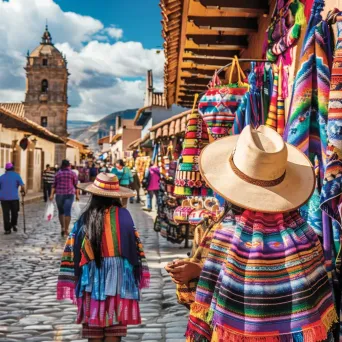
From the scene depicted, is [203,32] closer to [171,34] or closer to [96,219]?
[171,34]

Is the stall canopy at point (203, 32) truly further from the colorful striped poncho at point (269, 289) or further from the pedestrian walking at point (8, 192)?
the pedestrian walking at point (8, 192)

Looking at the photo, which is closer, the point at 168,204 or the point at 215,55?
the point at 215,55

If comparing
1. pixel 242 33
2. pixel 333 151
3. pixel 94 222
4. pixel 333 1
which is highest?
pixel 242 33

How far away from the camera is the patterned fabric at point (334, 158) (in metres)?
2.58

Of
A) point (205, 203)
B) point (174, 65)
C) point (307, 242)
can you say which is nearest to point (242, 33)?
point (174, 65)

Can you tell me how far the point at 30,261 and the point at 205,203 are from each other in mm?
4985

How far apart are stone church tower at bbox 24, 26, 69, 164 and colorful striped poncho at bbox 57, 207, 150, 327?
64.6 metres

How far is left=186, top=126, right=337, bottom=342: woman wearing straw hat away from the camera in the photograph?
7.26ft

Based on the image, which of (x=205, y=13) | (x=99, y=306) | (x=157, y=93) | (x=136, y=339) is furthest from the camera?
(x=157, y=93)

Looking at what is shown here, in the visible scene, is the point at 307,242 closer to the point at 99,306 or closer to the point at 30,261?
the point at 99,306

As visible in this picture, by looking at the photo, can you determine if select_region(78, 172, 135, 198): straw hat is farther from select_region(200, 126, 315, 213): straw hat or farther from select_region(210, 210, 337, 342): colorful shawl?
select_region(210, 210, 337, 342): colorful shawl

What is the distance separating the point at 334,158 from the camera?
2592 mm

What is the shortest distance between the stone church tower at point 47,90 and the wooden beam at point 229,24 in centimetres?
6275

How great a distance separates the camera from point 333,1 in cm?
→ 347
